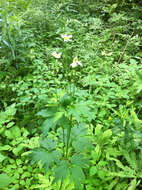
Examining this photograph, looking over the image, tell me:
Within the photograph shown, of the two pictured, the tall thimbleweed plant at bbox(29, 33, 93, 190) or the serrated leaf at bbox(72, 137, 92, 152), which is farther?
the serrated leaf at bbox(72, 137, 92, 152)

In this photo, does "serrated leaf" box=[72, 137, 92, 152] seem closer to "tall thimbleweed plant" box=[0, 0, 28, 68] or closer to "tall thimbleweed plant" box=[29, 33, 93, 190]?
"tall thimbleweed plant" box=[29, 33, 93, 190]

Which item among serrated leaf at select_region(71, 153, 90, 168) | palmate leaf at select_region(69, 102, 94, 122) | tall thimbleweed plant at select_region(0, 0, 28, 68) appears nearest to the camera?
palmate leaf at select_region(69, 102, 94, 122)

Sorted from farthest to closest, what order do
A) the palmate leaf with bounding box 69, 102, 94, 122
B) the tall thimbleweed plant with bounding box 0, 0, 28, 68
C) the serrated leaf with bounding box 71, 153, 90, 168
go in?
1. the tall thimbleweed plant with bounding box 0, 0, 28, 68
2. the serrated leaf with bounding box 71, 153, 90, 168
3. the palmate leaf with bounding box 69, 102, 94, 122

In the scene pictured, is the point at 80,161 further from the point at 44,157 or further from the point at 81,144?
the point at 44,157

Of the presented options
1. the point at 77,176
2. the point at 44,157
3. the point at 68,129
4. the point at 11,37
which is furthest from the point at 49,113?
the point at 11,37

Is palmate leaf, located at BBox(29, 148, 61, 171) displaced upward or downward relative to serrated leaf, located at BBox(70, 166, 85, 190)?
upward

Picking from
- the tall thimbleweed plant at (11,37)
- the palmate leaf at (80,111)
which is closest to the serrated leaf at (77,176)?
the palmate leaf at (80,111)

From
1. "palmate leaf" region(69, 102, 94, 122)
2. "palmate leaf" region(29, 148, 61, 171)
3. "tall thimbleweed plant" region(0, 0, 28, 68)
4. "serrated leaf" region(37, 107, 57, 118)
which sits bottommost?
"palmate leaf" region(29, 148, 61, 171)

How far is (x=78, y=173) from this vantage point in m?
0.88

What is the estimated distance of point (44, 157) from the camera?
0.93 m

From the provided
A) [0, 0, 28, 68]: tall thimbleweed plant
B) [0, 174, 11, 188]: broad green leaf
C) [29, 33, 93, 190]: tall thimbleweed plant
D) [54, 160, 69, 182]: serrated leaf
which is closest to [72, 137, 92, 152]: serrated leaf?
[29, 33, 93, 190]: tall thimbleweed plant

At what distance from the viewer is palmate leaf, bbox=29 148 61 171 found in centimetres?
91

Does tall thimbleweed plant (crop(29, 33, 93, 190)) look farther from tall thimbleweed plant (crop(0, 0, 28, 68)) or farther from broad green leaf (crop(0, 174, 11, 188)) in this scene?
tall thimbleweed plant (crop(0, 0, 28, 68))

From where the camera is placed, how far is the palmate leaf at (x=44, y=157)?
0.91m
